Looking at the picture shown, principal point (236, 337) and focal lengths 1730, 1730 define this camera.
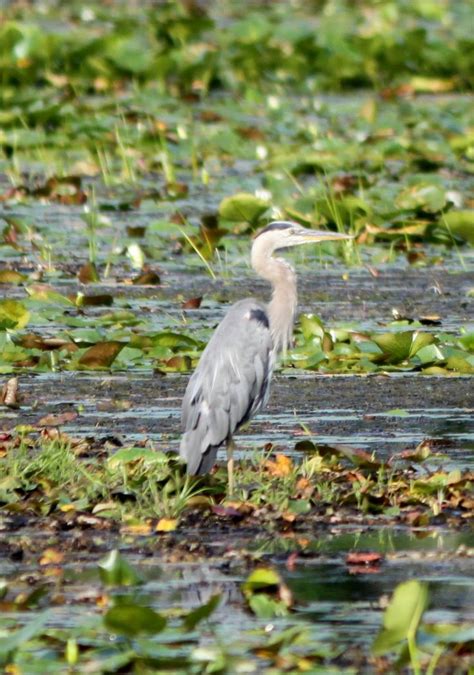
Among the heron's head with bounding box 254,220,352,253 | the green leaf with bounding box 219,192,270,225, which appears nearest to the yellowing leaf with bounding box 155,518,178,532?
the heron's head with bounding box 254,220,352,253

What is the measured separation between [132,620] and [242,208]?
749 cm

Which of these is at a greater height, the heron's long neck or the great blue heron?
the heron's long neck

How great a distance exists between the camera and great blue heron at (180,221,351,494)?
647 centimetres

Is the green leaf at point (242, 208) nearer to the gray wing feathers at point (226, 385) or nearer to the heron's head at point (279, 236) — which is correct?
the heron's head at point (279, 236)

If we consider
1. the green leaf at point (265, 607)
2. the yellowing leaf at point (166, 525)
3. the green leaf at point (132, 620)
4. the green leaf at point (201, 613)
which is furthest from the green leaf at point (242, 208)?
the green leaf at point (132, 620)

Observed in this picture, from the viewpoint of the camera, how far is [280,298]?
24.7ft

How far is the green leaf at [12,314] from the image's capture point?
29.0 ft

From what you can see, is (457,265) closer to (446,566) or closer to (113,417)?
(113,417)

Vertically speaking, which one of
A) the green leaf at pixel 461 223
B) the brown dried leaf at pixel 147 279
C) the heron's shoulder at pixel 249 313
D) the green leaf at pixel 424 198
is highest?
the green leaf at pixel 424 198

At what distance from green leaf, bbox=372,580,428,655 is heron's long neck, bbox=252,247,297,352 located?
3.18 m

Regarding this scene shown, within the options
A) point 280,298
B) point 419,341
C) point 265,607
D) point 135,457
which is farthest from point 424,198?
point 265,607

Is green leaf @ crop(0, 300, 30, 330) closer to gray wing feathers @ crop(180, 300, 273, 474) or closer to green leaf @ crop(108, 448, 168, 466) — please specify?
gray wing feathers @ crop(180, 300, 273, 474)

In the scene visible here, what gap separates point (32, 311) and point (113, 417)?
1.94m

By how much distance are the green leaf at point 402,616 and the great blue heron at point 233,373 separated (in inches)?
83.1
